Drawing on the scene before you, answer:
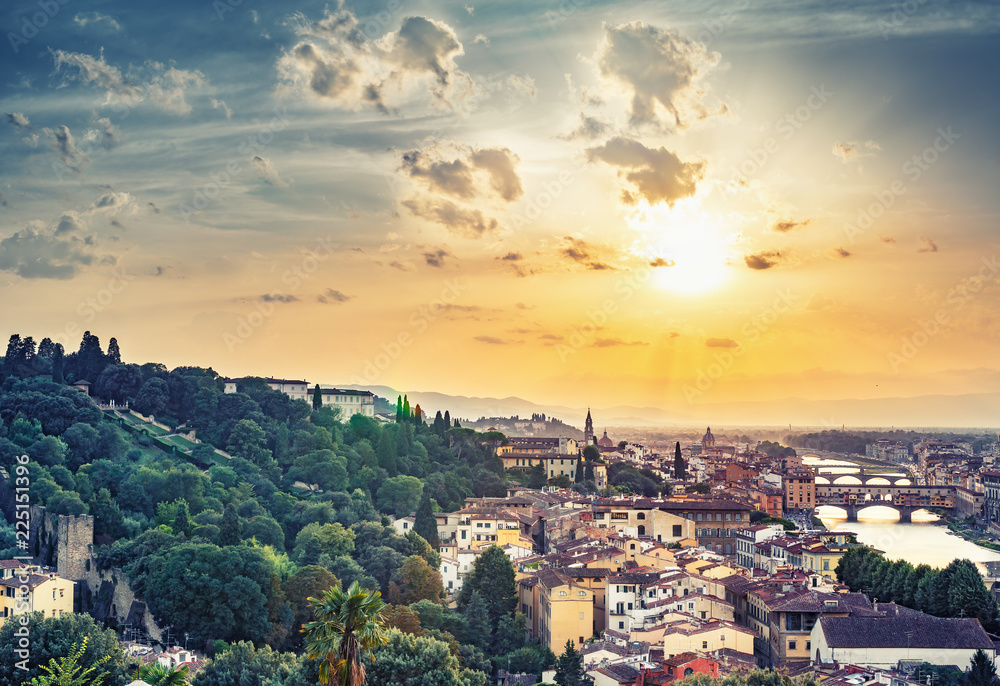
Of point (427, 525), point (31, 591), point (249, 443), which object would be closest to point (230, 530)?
point (31, 591)

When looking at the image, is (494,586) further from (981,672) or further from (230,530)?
(981,672)

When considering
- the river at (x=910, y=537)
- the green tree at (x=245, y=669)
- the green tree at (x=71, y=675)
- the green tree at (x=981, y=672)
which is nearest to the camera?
the green tree at (x=71, y=675)

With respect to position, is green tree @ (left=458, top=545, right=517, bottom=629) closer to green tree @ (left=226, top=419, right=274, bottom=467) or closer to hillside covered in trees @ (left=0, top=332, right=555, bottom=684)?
hillside covered in trees @ (left=0, top=332, right=555, bottom=684)

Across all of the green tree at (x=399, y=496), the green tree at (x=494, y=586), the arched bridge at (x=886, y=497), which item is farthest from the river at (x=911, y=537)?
the green tree at (x=494, y=586)

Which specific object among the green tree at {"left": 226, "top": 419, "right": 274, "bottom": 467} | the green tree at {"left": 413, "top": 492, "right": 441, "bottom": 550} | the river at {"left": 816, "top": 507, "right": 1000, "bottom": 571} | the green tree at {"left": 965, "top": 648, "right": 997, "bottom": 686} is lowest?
the river at {"left": 816, "top": 507, "right": 1000, "bottom": 571}

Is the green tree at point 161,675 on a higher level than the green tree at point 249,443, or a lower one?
lower

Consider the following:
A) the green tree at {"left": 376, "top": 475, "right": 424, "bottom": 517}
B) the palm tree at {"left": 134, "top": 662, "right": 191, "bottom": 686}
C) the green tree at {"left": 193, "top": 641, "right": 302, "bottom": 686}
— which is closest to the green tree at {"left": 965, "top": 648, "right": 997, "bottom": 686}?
the green tree at {"left": 193, "top": 641, "right": 302, "bottom": 686}

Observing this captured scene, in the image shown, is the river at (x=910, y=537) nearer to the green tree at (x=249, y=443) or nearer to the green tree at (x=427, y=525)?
the green tree at (x=427, y=525)
